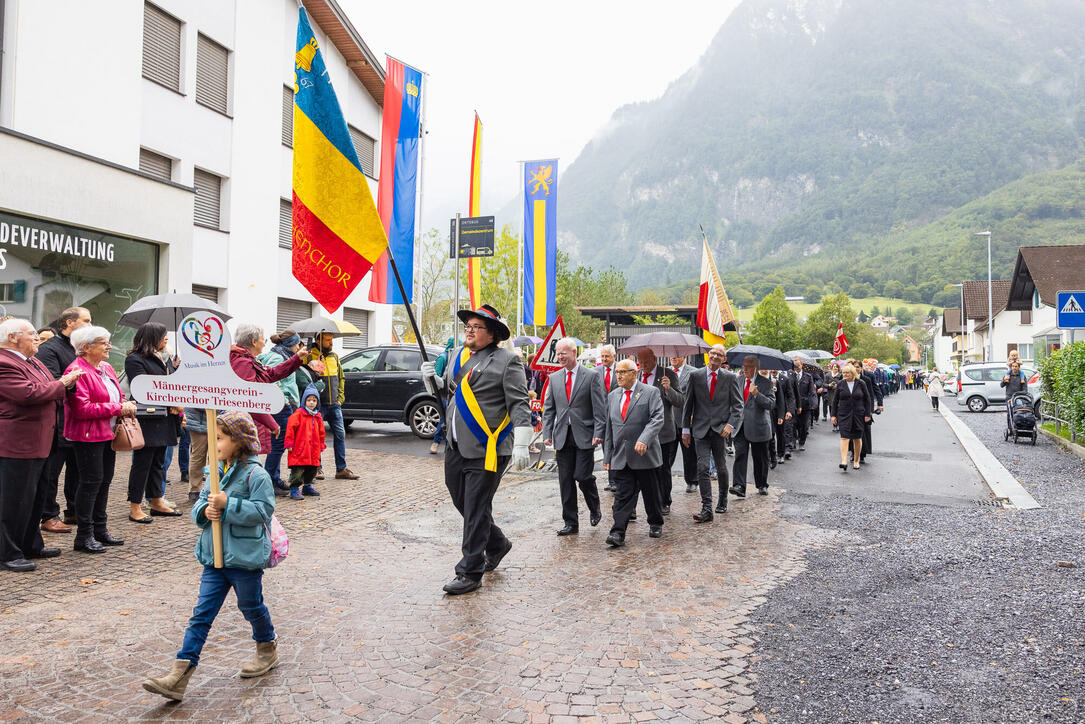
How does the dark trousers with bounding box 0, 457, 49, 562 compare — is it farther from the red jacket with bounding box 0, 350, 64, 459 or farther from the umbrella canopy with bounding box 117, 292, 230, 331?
the umbrella canopy with bounding box 117, 292, 230, 331

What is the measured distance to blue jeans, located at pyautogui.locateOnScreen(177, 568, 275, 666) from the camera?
381 cm

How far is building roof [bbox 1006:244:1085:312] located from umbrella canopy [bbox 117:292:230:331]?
3781 centimetres

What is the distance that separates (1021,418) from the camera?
16.6 m

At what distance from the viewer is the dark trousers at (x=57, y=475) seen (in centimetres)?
667

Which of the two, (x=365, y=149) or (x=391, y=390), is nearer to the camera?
(x=391, y=390)

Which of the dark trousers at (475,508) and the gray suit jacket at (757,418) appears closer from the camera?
the dark trousers at (475,508)

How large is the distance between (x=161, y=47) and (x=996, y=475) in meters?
19.0

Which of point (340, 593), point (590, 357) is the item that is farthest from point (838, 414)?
point (340, 593)

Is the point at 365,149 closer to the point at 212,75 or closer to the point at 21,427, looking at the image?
the point at 212,75

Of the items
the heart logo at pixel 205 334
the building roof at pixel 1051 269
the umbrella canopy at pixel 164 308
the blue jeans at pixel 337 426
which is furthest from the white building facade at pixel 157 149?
the building roof at pixel 1051 269

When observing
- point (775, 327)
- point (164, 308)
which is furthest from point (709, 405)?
point (775, 327)

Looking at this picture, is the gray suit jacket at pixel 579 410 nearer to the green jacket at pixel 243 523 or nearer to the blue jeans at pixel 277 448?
the blue jeans at pixel 277 448

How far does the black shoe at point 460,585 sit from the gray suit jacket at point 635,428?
7.09ft

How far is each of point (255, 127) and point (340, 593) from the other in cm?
1802
